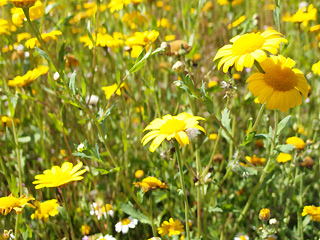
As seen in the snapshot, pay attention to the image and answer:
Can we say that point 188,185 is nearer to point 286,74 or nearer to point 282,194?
point 282,194

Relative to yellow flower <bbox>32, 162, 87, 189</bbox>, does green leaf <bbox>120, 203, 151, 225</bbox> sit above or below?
below

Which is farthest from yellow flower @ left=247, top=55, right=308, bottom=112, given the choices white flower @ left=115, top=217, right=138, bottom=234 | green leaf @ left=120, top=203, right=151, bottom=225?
white flower @ left=115, top=217, right=138, bottom=234

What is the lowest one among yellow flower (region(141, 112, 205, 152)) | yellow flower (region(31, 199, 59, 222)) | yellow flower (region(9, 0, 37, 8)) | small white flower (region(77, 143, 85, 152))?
yellow flower (region(31, 199, 59, 222))

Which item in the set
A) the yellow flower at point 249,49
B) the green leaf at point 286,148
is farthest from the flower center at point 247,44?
the green leaf at point 286,148

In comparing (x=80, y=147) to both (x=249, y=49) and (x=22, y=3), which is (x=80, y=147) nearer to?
(x=22, y=3)

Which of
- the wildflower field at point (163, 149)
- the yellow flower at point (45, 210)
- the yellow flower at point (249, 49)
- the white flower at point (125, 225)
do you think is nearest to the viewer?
the yellow flower at point (249, 49)

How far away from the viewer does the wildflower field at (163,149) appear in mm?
1219

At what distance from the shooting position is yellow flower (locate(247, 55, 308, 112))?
116cm

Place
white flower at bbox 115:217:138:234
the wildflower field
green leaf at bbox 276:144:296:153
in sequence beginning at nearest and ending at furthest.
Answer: the wildflower field, green leaf at bbox 276:144:296:153, white flower at bbox 115:217:138:234

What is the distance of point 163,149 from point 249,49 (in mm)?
830

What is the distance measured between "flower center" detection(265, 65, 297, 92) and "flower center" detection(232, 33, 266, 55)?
107mm

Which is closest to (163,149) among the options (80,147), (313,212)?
A: (80,147)

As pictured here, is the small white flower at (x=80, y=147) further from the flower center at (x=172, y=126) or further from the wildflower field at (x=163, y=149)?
the flower center at (x=172, y=126)

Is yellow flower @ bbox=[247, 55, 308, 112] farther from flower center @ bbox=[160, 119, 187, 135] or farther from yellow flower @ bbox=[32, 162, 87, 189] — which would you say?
yellow flower @ bbox=[32, 162, 87, 189]
